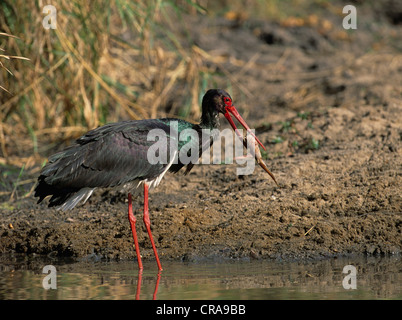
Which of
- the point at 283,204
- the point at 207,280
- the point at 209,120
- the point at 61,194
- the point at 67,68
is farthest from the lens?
the point at 67,68

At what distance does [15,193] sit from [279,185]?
285 centimetres

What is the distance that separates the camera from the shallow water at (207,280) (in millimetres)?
4648

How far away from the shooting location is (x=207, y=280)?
503cm

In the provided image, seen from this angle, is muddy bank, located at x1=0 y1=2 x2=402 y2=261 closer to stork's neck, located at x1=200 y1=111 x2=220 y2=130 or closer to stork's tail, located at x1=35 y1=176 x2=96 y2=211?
stork's tail, located at x1=35 y1=176 x2=96 y2=211

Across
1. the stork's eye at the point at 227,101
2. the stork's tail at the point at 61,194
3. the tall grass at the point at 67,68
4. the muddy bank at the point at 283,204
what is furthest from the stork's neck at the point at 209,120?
the tall grass at the point at 67,68

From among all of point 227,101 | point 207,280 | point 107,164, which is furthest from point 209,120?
point 207,280

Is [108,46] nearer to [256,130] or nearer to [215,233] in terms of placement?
[256,130]

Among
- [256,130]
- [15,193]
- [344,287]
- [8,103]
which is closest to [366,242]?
[344,287]

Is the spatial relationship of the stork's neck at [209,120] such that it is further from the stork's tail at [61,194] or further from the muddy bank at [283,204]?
the stork's tail at [61,194]

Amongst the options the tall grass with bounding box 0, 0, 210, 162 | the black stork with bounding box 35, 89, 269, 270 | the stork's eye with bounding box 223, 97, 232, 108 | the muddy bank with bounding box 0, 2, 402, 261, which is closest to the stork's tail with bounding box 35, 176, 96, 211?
the black stork with bounding box 35, 89, 269, 270

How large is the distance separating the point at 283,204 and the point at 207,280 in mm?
1454

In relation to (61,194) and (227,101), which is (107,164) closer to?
(61,194)

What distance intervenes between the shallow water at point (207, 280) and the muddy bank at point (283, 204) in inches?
8.0

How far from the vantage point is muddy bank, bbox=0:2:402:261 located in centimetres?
579
